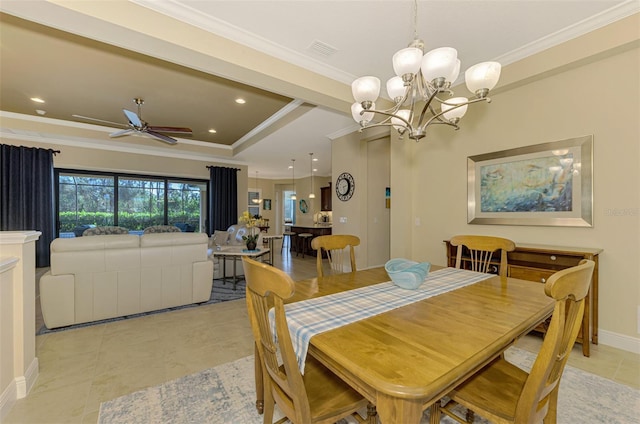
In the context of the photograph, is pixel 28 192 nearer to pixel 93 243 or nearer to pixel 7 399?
pixel 93 243

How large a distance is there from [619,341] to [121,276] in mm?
4878

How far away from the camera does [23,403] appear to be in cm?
169

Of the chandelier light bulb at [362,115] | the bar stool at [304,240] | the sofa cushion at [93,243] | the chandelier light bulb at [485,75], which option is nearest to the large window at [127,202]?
the bar stool at [304,240]

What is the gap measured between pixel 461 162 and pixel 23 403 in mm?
4444

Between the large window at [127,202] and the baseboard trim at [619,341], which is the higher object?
the large window at [127,202]

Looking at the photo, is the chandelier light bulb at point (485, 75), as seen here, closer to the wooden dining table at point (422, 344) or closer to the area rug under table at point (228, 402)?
the wooden dining table at point (422, 344)

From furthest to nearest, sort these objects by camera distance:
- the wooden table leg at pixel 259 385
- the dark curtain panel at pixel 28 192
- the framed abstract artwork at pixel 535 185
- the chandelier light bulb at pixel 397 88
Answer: the dark curtain panel at pixel 28 192 < the framed abstract artwork at pixel 535 185 < the chandelier light bulb at pixel 397 88 < the wooden table leg at pixel 259 385

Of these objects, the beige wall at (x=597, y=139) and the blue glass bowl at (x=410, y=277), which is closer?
the blue glass bowl at (x=410, y=277)

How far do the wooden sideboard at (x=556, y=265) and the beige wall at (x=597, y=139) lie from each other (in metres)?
0.18

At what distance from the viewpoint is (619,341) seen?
2320 millimetres

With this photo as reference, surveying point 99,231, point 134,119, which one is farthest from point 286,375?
point 99,231

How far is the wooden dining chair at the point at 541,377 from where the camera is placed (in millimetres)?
871

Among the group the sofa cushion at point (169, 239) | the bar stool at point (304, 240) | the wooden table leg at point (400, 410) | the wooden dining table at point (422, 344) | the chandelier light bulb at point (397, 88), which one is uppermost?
the chandelier light bulb at point (397, 88)

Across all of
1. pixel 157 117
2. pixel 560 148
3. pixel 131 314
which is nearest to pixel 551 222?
pixel 560 148
